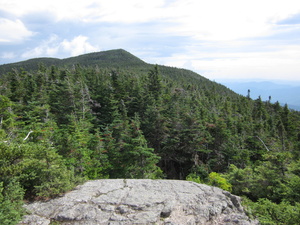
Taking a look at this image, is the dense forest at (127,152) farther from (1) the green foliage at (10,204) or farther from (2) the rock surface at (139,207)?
(2) the rock surface at (139,207)

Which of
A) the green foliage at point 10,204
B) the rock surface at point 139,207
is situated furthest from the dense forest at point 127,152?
the rock surface at point 139,207

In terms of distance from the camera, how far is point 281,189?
12070 millimetres

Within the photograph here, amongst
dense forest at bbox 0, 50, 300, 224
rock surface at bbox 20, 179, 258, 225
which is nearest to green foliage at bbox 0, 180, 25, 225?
dense forest at bbox 0, 50, 300, 224

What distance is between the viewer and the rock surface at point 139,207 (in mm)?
6855

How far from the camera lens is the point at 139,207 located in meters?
7.48

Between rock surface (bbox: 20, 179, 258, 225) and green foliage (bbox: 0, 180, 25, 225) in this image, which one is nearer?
green foliage (bbox: 0, 180, 25, 225)

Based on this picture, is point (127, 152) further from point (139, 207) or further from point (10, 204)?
point (10, 204)

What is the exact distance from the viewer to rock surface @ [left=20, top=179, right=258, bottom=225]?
6855 mm

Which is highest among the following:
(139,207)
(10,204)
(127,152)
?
(10,204)

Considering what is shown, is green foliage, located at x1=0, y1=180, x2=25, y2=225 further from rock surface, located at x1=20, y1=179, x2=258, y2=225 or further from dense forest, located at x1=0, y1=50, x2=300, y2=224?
rock surface, located at x1=20, y1=179, x2=258, y2=225

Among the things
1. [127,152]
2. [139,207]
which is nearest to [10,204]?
[139,207]

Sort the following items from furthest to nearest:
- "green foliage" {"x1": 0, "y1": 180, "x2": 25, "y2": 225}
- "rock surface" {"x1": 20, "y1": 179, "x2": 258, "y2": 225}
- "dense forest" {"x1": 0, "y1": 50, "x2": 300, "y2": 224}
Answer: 1. "dense forest" {"x1": 0, "y1": 50, "x2": 300, "y2": 224}
2. "rock surface" {"x1": 20, "y1": 179, "x2": 258, "y2": 225}
3. "green foliage" {"x1": 0, "y1": 180, "x2": 25, "y2": 225}

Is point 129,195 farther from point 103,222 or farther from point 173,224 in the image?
point 173,224

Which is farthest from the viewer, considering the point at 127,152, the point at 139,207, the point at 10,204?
the point at 127,152
